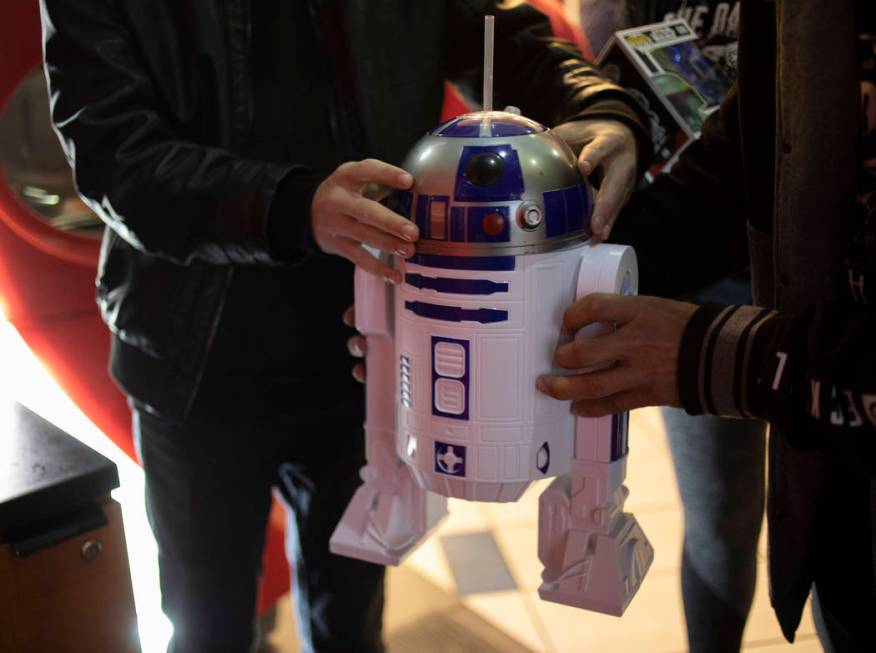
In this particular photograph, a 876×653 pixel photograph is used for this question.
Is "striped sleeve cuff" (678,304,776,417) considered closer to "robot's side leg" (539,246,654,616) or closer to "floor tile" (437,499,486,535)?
"robot's side leg" (539,246,654,616)

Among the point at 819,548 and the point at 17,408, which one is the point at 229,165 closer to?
the point at 17,408

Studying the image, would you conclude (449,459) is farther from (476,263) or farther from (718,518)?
(718,518)

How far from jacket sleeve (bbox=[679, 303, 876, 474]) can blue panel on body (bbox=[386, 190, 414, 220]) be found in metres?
0.27

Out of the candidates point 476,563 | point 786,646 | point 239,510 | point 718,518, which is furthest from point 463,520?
point 239,510

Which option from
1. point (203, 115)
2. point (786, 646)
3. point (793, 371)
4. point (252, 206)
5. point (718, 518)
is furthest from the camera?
point (786, 646)

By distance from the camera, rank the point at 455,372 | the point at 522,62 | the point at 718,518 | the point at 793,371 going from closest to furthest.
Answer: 1. the point at 793,371
2. the point at 455,372
3. the point at 522,62
4. the point at 718,518

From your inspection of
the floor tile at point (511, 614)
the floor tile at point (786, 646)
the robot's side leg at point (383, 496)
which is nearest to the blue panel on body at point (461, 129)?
the robot's side leg at point (383, 496)

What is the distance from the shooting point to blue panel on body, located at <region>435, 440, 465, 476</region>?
2.82ft

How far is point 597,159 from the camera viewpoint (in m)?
0.93

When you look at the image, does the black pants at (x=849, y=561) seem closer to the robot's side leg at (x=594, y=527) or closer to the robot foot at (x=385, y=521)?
the robot's side leg at (x=594, y=527)

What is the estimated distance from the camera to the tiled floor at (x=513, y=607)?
1.87m

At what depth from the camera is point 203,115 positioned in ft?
3.63

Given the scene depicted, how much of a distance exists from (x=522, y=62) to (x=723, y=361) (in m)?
0.61

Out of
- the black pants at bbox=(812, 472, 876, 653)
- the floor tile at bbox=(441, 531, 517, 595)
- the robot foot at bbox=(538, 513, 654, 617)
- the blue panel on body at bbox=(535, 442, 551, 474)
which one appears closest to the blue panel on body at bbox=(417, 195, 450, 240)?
the blue panel on body at bbox=(535, 442, 551, 474)
